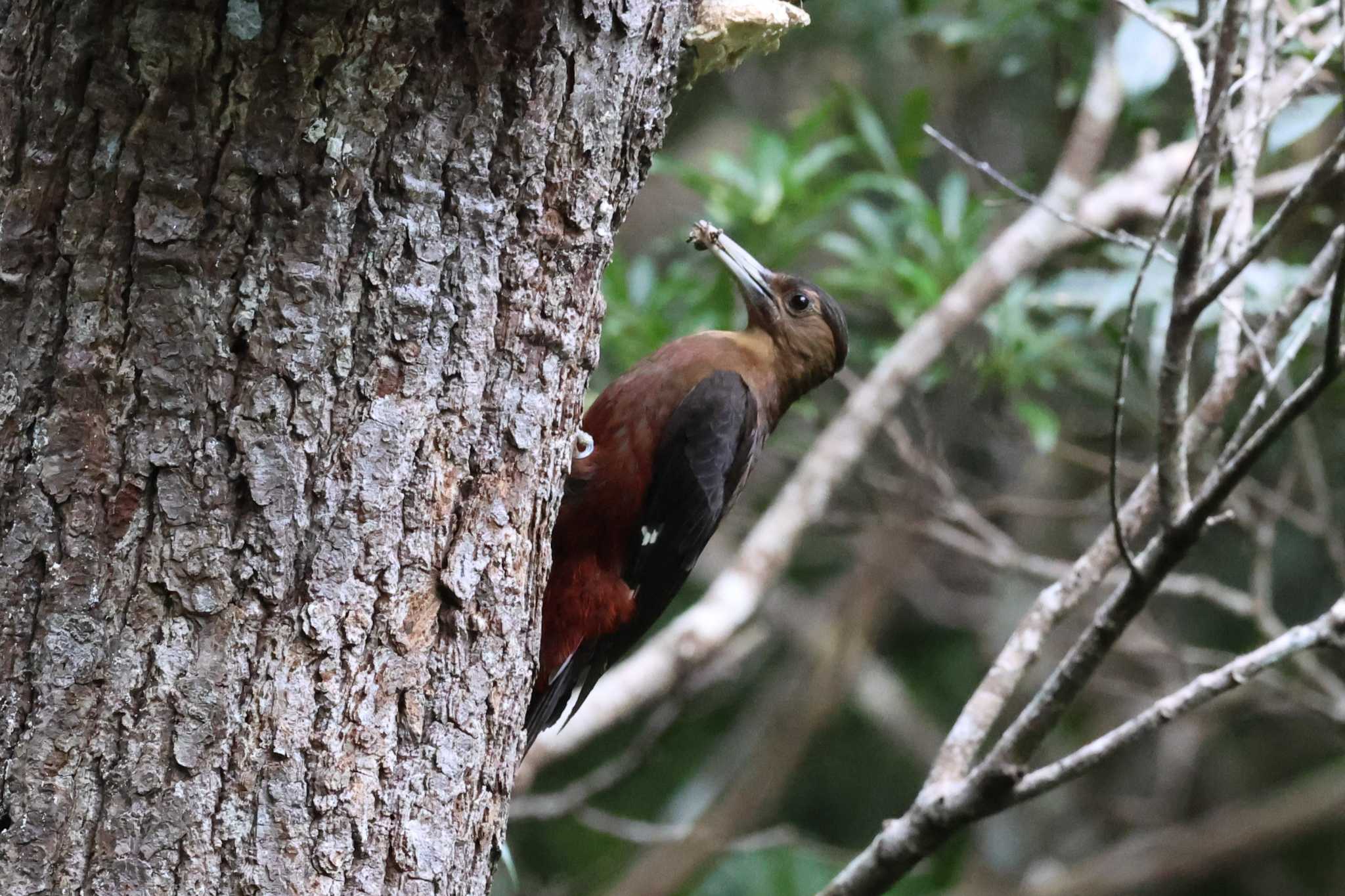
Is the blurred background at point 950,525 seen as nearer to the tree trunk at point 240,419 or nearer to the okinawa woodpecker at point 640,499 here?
the okinawa woodpecker at point 640,499

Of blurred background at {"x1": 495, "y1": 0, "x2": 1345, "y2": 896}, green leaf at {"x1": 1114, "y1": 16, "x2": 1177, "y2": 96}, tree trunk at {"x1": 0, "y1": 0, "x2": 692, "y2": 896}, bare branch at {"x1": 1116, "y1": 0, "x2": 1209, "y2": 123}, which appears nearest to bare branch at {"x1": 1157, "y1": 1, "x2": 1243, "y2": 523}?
bare branch at {"x1": 1116, "y1": 0, "x2": 1209, "y2": 123}

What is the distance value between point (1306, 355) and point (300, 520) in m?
3.11

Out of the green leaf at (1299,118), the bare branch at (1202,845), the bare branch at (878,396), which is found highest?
the green leaf at (1299,118)

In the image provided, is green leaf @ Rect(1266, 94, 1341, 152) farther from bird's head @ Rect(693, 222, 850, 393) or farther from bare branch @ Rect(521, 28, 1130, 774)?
bird's head @ Rect(693, 222, 850, 393)

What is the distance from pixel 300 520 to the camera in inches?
54.8

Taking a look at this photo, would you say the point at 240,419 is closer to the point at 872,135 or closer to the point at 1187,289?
the point at 1187,289

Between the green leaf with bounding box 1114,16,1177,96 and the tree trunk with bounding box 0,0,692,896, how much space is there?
189cm

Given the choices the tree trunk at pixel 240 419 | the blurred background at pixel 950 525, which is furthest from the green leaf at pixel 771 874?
the tree trunk at pixel 240 419

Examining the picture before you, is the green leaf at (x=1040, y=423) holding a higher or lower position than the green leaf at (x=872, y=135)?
lower

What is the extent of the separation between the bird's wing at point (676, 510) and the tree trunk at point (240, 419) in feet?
3.50

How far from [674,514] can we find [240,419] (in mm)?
1302

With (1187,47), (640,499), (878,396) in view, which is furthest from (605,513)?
(878,396)

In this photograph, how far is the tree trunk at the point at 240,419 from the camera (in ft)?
4.34

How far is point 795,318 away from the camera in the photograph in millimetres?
3006
